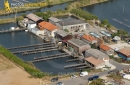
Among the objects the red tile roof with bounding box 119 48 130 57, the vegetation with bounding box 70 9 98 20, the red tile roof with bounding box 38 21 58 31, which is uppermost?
the red tile roof with bounding box 38 21 58 31

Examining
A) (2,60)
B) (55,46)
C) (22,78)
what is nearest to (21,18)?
(55,46)

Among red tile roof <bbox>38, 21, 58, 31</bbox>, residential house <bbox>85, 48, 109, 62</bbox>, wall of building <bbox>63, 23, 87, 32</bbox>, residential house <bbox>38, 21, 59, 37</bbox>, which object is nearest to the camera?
residential house <bbox>85, 48, 109, 62</bbox>

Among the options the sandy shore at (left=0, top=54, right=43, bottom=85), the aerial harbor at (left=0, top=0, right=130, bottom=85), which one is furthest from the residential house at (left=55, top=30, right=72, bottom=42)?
the sandy shore at (left=0, top=54, right=43, bottom=85)

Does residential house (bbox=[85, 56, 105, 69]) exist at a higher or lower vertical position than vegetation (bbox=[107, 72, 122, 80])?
higher

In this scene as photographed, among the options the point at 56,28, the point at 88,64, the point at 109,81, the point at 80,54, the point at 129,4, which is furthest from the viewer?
the point at 129,4

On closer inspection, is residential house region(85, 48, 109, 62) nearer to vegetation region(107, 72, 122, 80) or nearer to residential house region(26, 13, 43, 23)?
vegetation region(107, 72, 122, 80)

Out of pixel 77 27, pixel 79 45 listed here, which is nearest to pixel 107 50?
pixel 79 45

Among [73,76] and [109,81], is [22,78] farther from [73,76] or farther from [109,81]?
[109,81]

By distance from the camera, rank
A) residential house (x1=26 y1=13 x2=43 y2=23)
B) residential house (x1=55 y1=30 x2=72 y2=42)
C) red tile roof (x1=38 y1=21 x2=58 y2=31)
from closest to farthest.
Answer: residential house (x1=55 y1=30 x2=72 y2=42) < red tile roof (x1=38 y1=21 x2=58 y2=31) < residential house (x1=26 y1=13 x2=43 y2=23)
